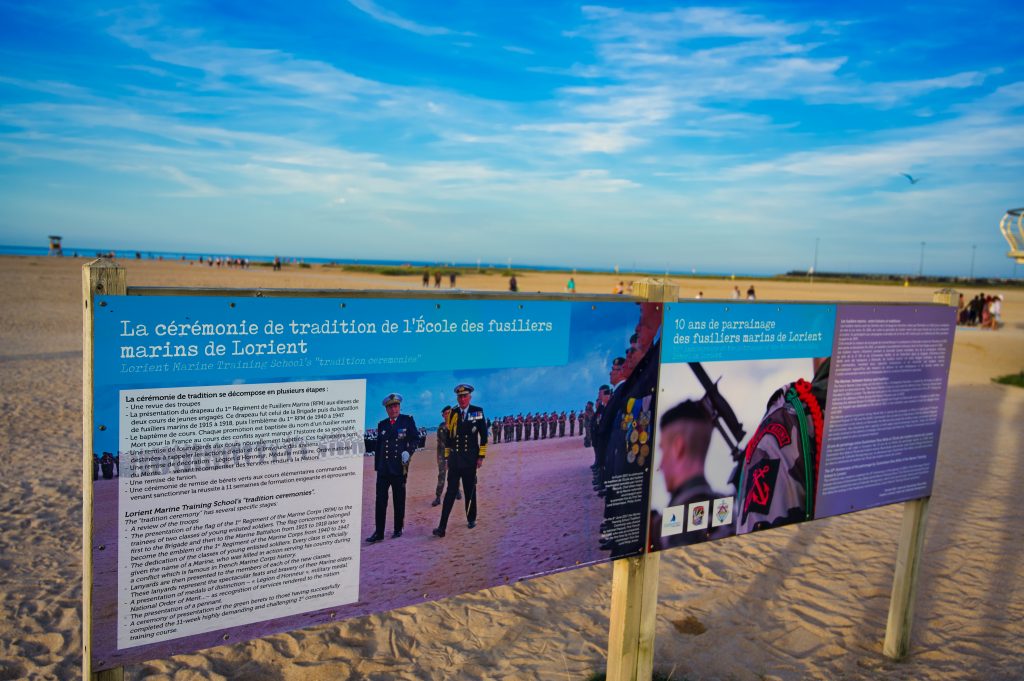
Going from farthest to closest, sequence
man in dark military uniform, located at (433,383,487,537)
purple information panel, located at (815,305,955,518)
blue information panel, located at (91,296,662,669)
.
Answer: purple information panel, located at (815,305,955,518) → man in dark military uniform, located at (433,383,487,537) → blue information panel, located at (91,296,662,669)

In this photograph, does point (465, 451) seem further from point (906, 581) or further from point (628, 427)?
point (906, 581)

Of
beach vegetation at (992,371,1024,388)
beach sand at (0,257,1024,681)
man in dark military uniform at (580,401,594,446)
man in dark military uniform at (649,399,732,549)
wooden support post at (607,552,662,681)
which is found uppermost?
man in dark military uniform at (580,401,594,446)

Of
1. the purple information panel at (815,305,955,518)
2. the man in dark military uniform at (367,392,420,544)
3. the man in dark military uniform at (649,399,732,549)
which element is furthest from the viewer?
the purple information panel at (815,305,955,518)

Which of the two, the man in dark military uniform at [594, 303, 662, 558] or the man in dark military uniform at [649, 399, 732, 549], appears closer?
the man in dark military uniform at [594, 303, 662, 558]

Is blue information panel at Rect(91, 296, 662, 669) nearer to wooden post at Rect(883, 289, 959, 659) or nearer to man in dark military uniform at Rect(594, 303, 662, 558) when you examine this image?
man in dark military uniform at Rect(594, 303, 662, 558)

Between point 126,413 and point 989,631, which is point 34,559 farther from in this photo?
point 989,631

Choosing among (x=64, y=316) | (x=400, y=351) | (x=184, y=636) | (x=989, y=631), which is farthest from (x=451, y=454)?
(x=64, y=316)

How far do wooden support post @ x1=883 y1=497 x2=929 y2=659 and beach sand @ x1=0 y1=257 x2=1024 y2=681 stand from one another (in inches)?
5.6

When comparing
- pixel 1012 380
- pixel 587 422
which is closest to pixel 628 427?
pixel 587 422

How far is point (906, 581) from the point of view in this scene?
4.45 meters

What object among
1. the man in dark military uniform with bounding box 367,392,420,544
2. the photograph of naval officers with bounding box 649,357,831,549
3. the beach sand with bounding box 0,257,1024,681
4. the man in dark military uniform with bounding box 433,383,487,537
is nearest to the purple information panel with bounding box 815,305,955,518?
the photograph of naval officers with bounding box 649,357,831,549

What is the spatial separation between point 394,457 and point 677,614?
3300 mm

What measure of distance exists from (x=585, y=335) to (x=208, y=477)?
5.29 ft

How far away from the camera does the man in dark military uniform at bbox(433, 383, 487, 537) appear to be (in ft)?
8.64
